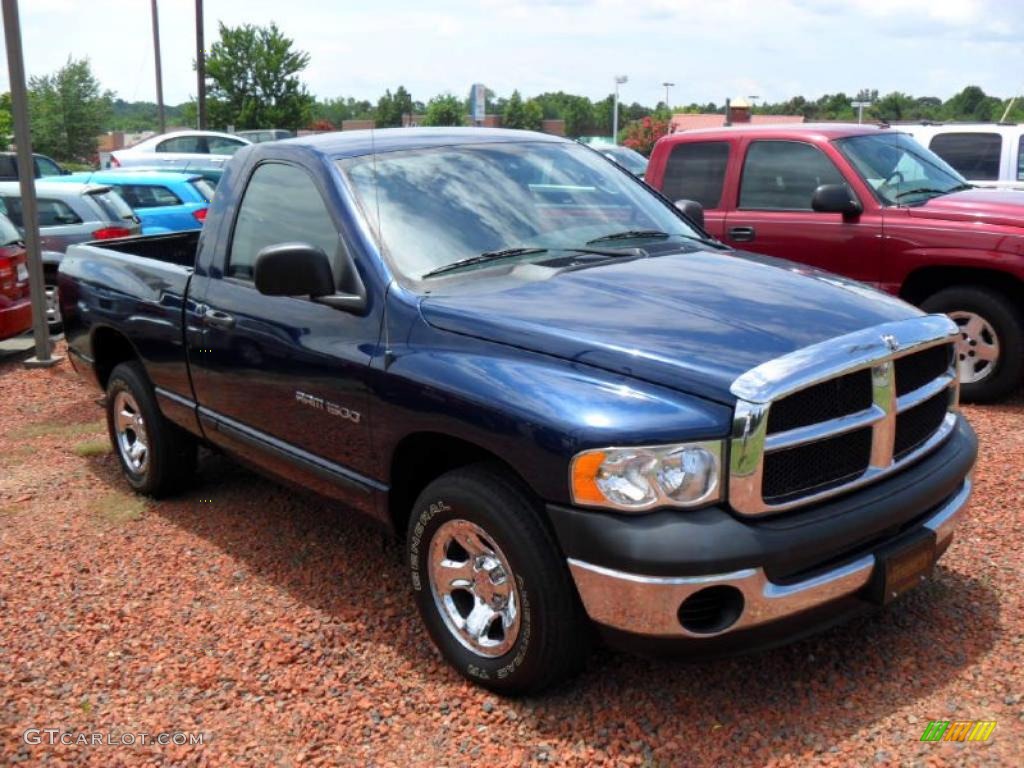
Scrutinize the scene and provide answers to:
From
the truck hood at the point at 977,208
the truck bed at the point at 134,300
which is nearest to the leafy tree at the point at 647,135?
the truck hood at the point at 977,208

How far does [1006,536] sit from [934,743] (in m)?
1.82

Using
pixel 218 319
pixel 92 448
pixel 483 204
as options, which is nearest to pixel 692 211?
pixel 483 204

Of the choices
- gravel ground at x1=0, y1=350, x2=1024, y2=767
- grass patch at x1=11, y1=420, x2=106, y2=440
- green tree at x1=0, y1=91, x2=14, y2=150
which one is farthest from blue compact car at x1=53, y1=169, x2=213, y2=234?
green tree at x1=0, y1=91, x2=14, y2=150

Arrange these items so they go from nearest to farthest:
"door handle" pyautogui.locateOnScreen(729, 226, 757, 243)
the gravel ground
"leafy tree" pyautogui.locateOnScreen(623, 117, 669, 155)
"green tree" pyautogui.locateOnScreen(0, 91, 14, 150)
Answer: the gravel ground, "door handle" pyautogui.locateOnScreen(729, 226, 757, 243), "green tree" pyautogui.locateOnScreen(0, 91, 14, 150), "leafy tree" pyautogui.locateOnScreen(623, 117, 669, 155)

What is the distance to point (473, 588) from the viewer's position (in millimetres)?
3502

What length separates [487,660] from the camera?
3480 millimetres

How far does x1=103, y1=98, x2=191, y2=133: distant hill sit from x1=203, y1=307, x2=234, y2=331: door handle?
47.7 m

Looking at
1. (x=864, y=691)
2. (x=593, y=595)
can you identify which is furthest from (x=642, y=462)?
(x=864, y=691)

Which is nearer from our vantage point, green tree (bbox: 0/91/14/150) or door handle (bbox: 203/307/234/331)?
door handle (bbox: 203/307/234/331)

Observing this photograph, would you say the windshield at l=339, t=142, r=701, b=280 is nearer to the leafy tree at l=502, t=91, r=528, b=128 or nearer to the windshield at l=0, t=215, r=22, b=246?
the windshield at l=0, t=215, r=22, b=246

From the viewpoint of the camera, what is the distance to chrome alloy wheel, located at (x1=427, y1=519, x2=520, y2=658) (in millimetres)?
3369

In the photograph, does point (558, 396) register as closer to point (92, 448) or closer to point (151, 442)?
point (151, 442)

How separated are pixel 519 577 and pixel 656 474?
0.57m

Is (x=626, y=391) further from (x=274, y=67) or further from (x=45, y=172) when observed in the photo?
(x=274, y=67)
